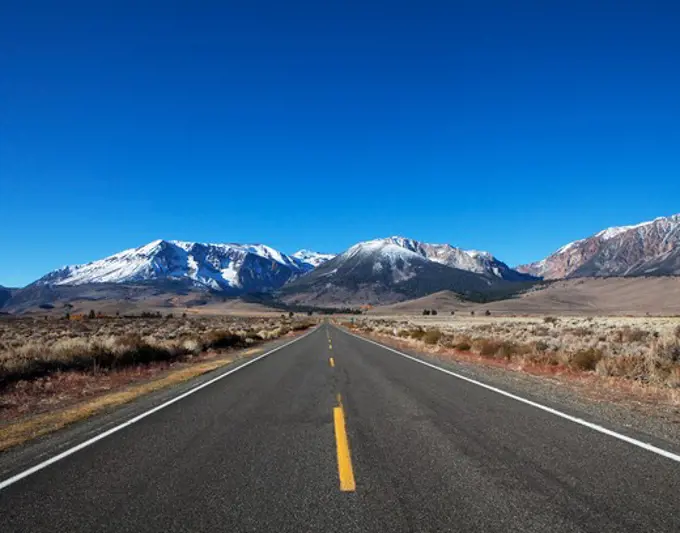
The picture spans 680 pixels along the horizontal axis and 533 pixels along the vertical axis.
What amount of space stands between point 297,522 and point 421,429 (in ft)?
12.6

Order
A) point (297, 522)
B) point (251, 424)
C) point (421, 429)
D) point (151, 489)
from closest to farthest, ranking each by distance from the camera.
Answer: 1. point (297, 522)
2. point (151, 489)
3. point (421, 429)
4. point (251, 424)

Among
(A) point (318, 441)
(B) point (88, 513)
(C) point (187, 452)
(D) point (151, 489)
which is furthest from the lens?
(A) point (318, 441)

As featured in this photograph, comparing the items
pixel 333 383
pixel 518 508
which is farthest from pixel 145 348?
pixel 518 508

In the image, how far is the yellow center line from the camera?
5.09 meters

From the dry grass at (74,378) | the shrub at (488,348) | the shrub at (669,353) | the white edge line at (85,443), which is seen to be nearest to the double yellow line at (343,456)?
the white edge line at (85,443)

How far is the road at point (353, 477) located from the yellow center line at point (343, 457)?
1.1 inches

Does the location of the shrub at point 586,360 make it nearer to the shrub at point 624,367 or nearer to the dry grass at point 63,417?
the shrub at point 624,367

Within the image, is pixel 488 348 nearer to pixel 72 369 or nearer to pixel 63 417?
pixel 72 369

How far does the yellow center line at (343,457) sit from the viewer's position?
5.09 metres

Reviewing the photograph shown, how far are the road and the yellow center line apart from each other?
0.09 ft

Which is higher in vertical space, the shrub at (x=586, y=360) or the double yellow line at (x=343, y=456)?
the double yellow line at (x=343, y=456)

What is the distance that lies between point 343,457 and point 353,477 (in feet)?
2.63

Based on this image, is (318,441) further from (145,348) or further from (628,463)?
(145,348)

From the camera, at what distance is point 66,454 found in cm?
655
